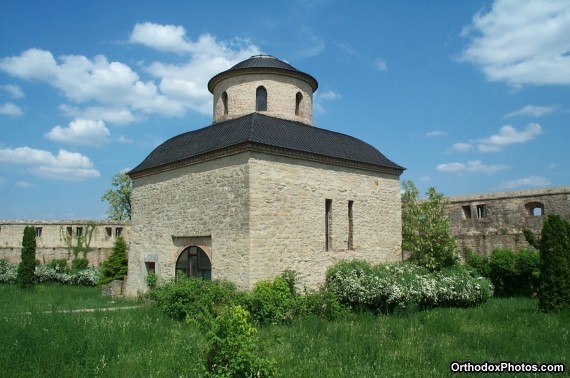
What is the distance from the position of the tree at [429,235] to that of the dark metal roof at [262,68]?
705cm

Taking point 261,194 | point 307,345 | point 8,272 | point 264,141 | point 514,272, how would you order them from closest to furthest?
point 307,345 < point 261,194 < point 264,141 < point 514,272 < point 8,272

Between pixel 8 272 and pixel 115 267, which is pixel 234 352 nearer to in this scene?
pixel 115 267

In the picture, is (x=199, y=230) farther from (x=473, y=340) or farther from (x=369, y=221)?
(x=473, y=340)

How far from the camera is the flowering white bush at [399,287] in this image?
13844 mm

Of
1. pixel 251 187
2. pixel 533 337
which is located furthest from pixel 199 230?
pixel 533 337

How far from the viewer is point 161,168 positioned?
54.6ft

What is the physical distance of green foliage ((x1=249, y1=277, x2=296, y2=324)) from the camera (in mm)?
12133

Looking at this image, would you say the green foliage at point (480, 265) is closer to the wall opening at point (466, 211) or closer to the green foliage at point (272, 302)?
the wall opening at point (466, 211)

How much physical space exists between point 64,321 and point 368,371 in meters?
6.36

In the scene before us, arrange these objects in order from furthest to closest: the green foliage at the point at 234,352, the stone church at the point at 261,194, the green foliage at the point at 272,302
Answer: the stone church at the point at 261,194 → the green foliage at the point at 272,302 → the green foliage at the point at 234,352

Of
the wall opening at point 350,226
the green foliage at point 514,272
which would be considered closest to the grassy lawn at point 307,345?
the wall opening at point 350,226

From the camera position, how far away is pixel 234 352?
6.34m

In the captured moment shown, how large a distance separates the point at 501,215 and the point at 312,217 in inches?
539

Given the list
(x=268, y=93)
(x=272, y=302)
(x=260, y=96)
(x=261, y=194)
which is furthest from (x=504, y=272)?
(x=260, y=96)
